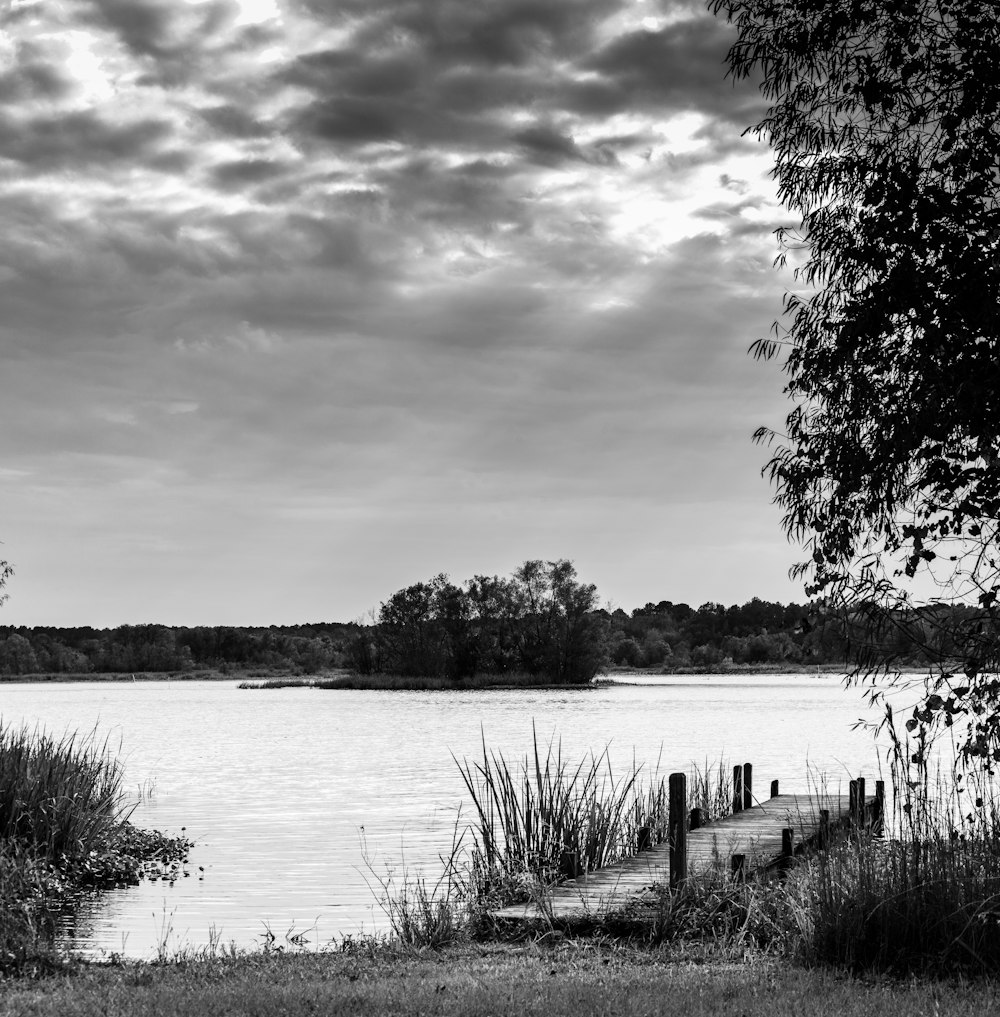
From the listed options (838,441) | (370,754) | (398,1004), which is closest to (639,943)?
(398,1004)

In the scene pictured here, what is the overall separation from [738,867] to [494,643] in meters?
108

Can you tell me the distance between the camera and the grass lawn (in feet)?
28.8

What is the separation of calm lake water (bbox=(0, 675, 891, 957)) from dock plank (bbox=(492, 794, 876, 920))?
4.64 feet

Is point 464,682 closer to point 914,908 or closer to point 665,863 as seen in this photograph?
point 665,863

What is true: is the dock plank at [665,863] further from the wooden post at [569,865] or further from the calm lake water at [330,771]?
the calm lake water at [330,771]

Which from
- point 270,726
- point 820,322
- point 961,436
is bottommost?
point 270,726

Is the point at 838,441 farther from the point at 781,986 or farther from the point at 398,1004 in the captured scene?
the point at 398,1004

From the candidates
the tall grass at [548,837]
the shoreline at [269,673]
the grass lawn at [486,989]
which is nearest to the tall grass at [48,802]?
the tall grass at [548,837]

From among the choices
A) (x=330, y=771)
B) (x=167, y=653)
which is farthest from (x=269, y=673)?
(x=330, y=771)

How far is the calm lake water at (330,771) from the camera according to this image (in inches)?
659

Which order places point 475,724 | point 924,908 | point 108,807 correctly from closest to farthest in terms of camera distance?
point 924,908, point 108,807, point 475,724

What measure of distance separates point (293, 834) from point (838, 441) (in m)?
16.3

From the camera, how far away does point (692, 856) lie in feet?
51.2

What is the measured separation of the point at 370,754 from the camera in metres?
46.4
